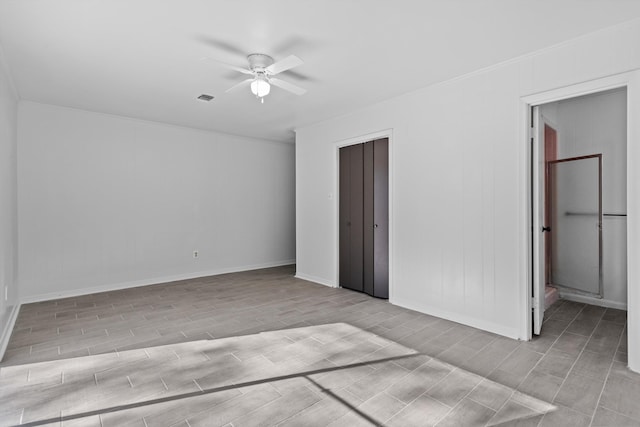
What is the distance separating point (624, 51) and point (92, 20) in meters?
4.17

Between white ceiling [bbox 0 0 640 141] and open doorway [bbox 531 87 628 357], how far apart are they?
145 centimetres

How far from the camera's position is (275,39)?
2744 millimetres

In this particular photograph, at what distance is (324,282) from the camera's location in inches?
214

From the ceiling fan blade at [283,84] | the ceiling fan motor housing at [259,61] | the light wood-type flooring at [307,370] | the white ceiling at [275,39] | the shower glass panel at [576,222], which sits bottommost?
the light wood-type flooring at [307,370]

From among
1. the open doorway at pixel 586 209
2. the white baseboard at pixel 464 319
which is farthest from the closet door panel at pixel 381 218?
the open doorway at pixel 586 209

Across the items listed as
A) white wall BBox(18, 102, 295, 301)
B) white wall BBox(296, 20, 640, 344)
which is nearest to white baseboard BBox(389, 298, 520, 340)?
white wall BBox(296, 20, 640, 344)

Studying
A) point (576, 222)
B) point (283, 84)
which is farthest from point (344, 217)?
point (576, 222)

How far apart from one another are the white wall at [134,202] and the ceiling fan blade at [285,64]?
3488mm

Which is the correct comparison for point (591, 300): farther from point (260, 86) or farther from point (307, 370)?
point (260, 86)

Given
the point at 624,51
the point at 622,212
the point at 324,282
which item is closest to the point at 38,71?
the point at 324,282

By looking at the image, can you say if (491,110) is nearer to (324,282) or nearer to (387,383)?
(387,383)

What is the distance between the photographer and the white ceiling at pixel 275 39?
7.64 ft

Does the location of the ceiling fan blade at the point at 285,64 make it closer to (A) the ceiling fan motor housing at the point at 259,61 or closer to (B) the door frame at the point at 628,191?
(A) the ceiling fan motor housing at the point at 259,61

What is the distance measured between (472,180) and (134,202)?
5.11 metres
